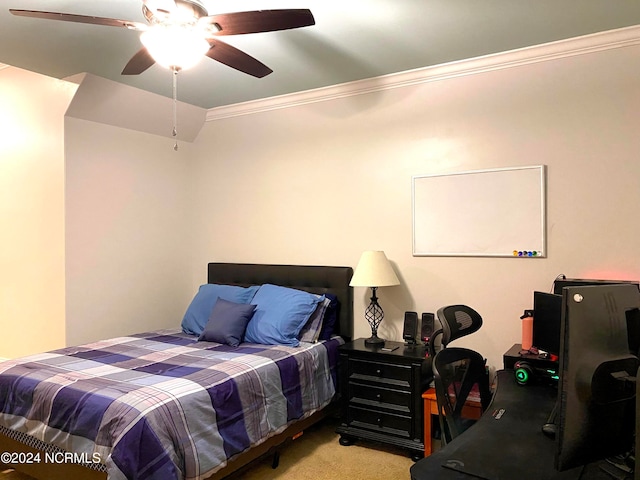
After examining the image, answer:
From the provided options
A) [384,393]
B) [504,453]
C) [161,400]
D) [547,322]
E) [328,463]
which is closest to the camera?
[504,453]

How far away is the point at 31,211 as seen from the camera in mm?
3844

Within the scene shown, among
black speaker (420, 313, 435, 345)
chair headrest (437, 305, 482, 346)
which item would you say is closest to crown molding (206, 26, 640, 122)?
black speaker (420, 313, 435, 345)

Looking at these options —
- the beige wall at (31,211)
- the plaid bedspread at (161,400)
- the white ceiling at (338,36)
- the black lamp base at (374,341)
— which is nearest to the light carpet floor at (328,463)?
the plaid bedspread at (161,400)

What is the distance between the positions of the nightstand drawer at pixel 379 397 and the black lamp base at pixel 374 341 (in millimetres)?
298

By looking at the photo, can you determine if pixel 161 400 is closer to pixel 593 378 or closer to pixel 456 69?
pixel 593 378

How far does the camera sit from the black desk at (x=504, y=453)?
4.31 feet

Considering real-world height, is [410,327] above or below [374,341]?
above

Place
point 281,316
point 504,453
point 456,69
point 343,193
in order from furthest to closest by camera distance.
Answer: point 343,193
point 281,316
point 456,69
point 504,453

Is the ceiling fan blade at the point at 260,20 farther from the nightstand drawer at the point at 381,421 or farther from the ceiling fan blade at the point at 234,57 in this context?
the nightstand drawer at the point at 381,421

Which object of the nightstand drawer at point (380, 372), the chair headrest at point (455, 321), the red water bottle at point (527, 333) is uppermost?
the chair headrest at point (455, 321)

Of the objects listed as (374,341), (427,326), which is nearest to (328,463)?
(374,341)

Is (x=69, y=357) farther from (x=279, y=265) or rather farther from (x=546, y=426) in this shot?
(x=546, y=426)

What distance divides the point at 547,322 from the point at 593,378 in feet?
4.63

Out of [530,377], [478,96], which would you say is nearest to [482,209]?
[478,96]
